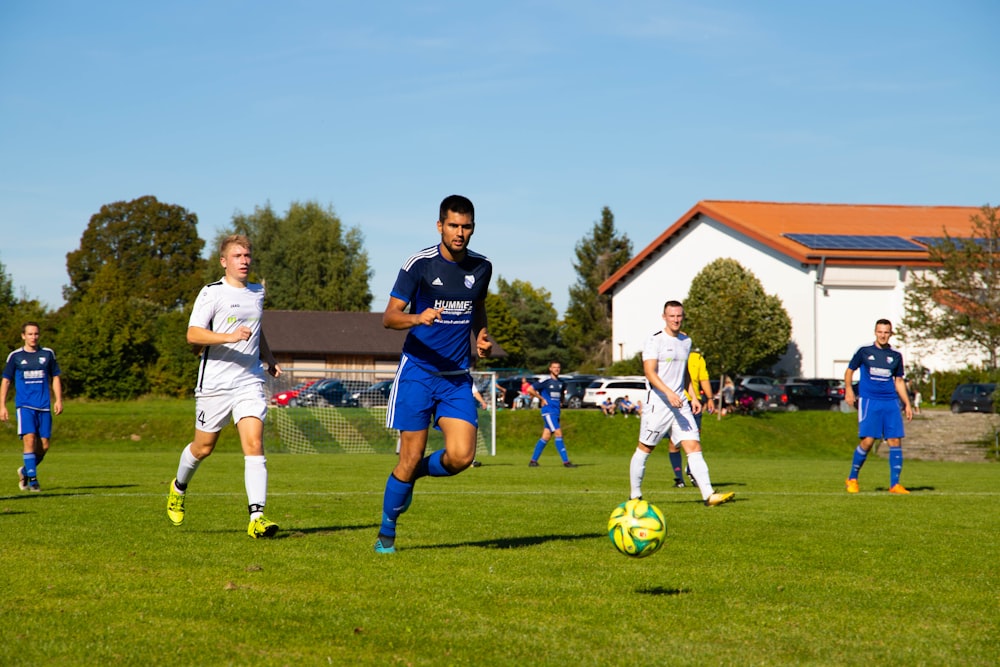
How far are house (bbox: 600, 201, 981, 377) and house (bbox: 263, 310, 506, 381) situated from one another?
1436 centimetres

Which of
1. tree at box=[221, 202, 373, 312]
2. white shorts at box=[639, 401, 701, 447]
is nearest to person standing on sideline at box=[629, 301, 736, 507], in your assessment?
white shorts at box=[639, 401, 701, 447]

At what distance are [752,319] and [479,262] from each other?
162 ft

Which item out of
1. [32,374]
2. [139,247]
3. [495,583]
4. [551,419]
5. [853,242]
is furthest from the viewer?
[139,247]

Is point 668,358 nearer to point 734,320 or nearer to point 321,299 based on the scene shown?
point 734,320

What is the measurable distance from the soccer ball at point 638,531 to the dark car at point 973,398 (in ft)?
152

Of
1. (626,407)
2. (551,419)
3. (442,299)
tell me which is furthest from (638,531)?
(626,407)

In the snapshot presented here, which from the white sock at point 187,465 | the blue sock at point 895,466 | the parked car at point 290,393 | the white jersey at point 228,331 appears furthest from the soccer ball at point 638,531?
the parked car at point 290,393

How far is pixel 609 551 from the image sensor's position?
330 inches

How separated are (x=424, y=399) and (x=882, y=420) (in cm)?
969

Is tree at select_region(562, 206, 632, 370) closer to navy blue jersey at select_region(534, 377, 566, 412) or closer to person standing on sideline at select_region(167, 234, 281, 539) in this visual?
navy blue jersey at select_region(534, 377, 566, 412)

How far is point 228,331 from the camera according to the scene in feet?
30.3

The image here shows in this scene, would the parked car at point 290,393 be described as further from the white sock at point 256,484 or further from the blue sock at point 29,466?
the white sock at point 256,484

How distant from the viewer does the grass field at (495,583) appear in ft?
16.6

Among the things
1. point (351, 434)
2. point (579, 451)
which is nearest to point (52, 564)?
point (351, 434)
